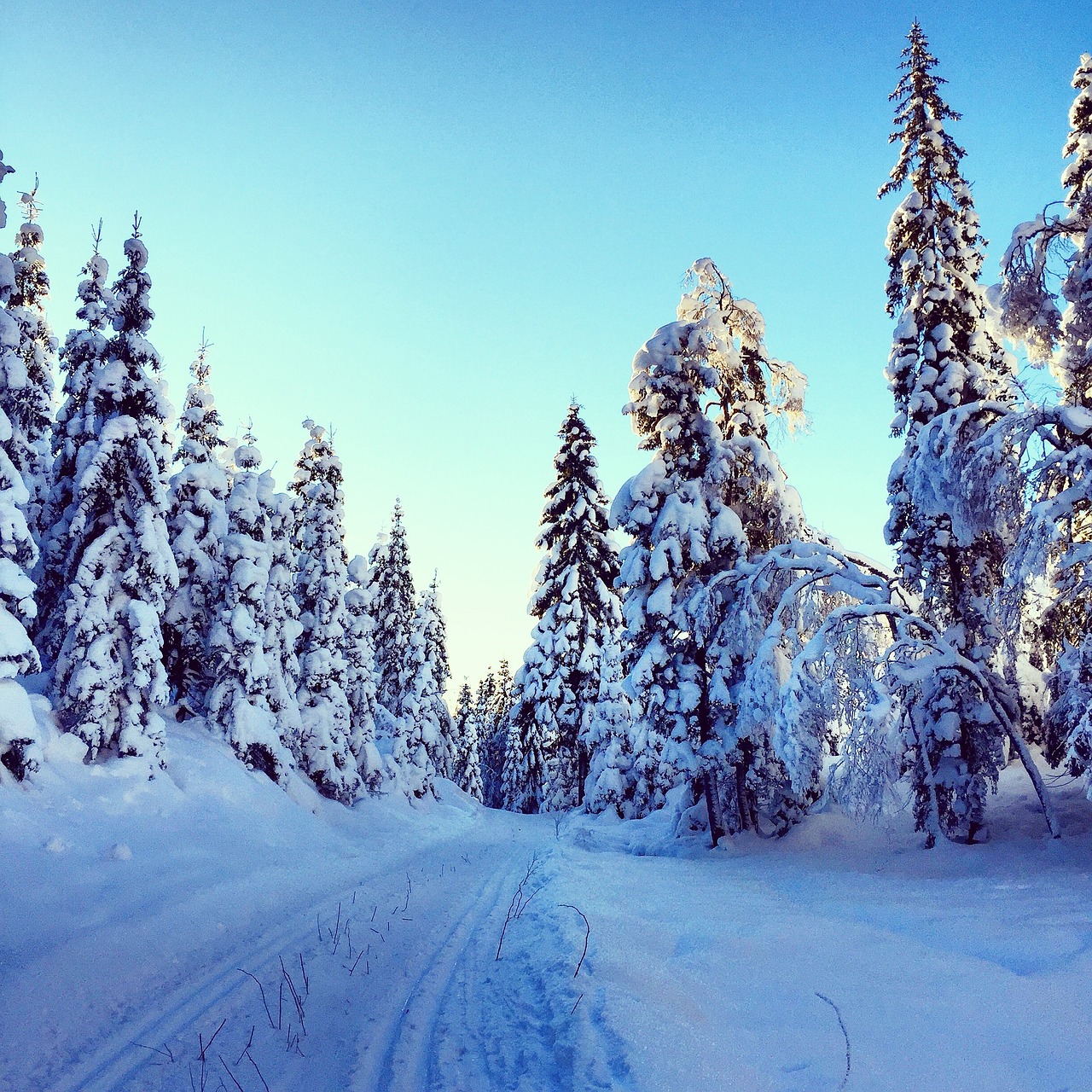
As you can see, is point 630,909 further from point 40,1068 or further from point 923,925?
point 40,1068

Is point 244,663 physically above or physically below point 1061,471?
below

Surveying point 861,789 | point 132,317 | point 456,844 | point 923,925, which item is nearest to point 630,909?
point 923,925

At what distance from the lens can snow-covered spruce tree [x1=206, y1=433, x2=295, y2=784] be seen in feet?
66.4

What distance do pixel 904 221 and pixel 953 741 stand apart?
1125cm

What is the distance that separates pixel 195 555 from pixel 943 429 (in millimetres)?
19940

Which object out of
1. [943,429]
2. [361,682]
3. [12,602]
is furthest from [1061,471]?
[361,682]

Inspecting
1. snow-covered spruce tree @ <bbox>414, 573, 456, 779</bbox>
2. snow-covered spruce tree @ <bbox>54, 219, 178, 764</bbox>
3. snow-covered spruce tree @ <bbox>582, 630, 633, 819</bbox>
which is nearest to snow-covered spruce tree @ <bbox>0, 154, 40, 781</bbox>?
snow-covered spruce tree @ <bbox>54, 219, 178, 764</bbox>

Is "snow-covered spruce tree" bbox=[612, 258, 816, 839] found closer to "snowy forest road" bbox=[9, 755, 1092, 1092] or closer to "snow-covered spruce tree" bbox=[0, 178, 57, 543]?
"snowy forest road" bbox=[9, 755, 1092, 1092]

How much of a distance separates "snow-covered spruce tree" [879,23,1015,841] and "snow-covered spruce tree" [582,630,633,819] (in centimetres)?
1218

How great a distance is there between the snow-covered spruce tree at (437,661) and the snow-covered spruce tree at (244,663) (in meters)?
18.4

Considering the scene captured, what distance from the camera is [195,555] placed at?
68.3ft

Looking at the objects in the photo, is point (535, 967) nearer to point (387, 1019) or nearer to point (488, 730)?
point (387, 1019)

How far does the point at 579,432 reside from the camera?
31625 millimetres

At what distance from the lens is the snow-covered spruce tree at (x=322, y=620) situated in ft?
79.4
